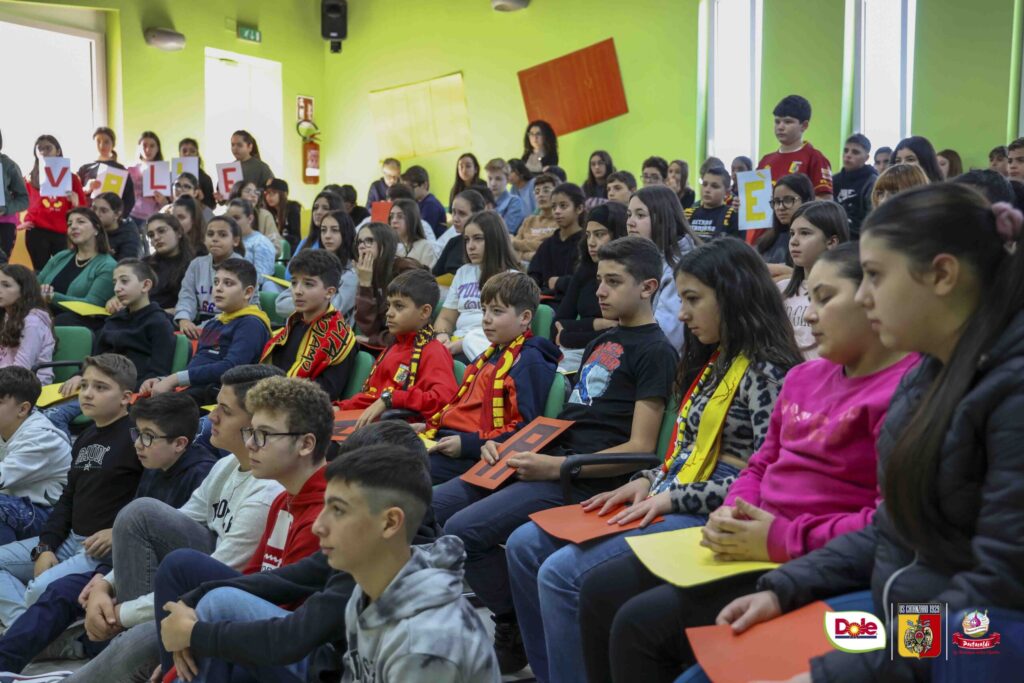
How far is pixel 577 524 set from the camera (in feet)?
7.58

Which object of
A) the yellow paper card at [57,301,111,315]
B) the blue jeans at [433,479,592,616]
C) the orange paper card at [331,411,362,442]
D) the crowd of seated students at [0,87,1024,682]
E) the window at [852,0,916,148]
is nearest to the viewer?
the crowd of seated students at [0,87,1024,682]

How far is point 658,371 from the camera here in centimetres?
272

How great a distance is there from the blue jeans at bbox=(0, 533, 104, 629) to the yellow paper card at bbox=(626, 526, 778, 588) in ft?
5.72

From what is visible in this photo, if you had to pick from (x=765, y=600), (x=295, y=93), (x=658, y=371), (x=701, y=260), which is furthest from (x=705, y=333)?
(x=295, y=93)

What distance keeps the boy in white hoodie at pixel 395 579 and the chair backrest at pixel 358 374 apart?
207 centimetres

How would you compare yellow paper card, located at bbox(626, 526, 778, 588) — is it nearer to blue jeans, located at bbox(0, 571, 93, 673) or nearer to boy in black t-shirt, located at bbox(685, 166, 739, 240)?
blue jeans, located at bbox(0, 571, 93, 673)

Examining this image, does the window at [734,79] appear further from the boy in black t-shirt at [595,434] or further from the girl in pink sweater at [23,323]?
the boy in black t-shirt at [595,434]

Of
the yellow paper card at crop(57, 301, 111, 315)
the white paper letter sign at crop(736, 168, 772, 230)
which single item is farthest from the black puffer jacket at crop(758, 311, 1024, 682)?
the yellow paper card at crop(57, 301, 111, 315)

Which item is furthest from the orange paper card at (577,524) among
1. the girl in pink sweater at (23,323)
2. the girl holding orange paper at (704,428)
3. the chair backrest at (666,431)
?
the girl in pink sweater at (23,323)

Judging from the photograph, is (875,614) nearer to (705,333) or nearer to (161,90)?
(705,333)

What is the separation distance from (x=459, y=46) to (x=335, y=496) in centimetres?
972

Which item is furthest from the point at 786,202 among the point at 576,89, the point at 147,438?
the point at 576,89

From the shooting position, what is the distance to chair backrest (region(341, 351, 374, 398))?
3975 millimetres

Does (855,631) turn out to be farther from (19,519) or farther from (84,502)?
(19,519)
